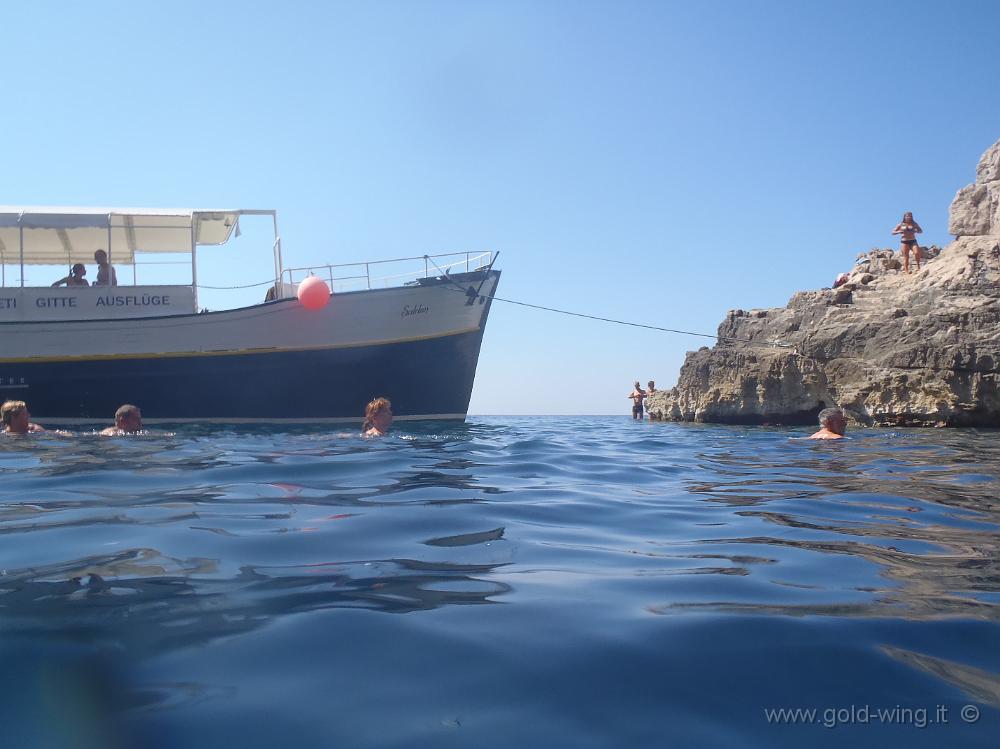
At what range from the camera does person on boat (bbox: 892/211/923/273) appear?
14703mm

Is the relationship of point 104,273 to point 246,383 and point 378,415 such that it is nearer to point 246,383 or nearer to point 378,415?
point 246,383

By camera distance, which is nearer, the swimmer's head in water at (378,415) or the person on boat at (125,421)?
the person on boat at (125,421)

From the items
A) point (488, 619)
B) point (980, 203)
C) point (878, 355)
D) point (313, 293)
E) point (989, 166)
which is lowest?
point (488, 619)

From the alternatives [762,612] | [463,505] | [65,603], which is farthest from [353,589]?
[463,505]

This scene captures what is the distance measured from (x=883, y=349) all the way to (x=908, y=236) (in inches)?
157

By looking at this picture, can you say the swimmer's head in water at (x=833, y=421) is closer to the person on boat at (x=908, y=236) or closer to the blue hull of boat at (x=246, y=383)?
the blue hull of boat at (x=246, y=383)

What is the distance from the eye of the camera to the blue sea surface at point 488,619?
4.50 feet

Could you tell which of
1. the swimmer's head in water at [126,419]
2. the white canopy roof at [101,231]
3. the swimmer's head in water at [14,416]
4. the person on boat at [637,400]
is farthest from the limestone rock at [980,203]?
the swimmer's head in water at [14,416]

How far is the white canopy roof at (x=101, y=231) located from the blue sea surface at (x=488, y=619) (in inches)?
350

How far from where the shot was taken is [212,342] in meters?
11.4

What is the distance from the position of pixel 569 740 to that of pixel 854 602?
1.25 m

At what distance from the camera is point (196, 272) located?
12094mm

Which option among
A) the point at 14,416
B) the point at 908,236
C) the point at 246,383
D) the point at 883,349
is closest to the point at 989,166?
the point at 908,236

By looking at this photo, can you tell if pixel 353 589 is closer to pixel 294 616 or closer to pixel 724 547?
pixel 294 616
